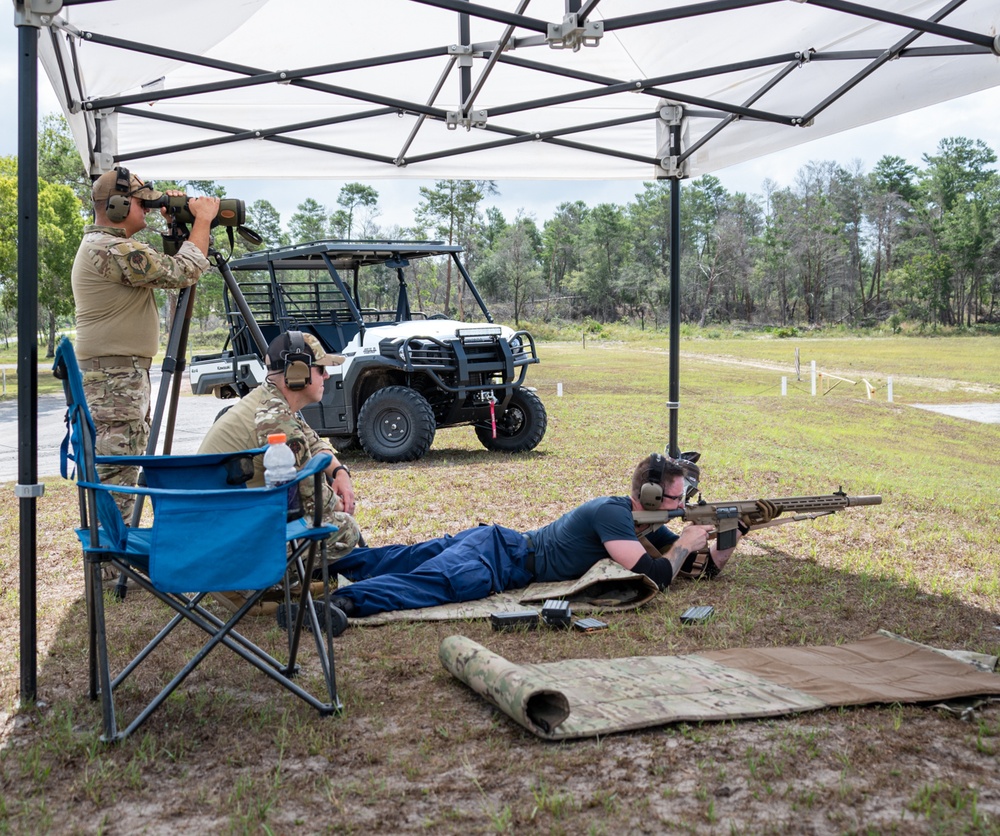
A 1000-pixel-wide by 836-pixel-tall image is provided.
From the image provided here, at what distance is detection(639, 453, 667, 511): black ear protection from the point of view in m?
4.69

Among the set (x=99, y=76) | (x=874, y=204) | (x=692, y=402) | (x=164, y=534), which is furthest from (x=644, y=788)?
(x=874, y=204)

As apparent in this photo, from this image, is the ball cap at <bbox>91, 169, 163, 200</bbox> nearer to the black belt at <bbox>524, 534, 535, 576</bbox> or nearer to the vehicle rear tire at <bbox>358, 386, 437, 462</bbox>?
the black belt at <bbox>524, 534, 535, 576</bbox>

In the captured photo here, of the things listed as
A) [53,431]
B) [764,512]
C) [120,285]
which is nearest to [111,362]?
[120,285]

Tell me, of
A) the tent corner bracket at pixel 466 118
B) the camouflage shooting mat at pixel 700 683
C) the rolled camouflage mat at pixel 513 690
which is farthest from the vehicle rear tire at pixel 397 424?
the rolled camouflage mat at pixel 513 690

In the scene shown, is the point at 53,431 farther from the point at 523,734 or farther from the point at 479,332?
the point at 523,734

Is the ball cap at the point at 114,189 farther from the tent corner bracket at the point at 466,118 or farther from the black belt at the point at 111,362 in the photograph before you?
the tent corner bracket at the point at 466,118

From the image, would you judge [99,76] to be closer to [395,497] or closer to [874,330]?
[395,497]

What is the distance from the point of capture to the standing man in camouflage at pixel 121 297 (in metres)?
4.25

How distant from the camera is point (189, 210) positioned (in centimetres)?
449

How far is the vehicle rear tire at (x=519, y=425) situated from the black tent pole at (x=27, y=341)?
7.75 m

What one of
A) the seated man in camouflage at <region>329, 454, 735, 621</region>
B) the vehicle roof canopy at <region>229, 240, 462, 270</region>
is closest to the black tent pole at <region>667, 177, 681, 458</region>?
the seated man in camouflage at <region>329, 454, 735, 621</region>

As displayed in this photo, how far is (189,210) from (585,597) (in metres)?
2.66

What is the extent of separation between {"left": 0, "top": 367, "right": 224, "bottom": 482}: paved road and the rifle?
6945 mm

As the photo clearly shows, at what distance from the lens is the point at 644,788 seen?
2672 millimetres
